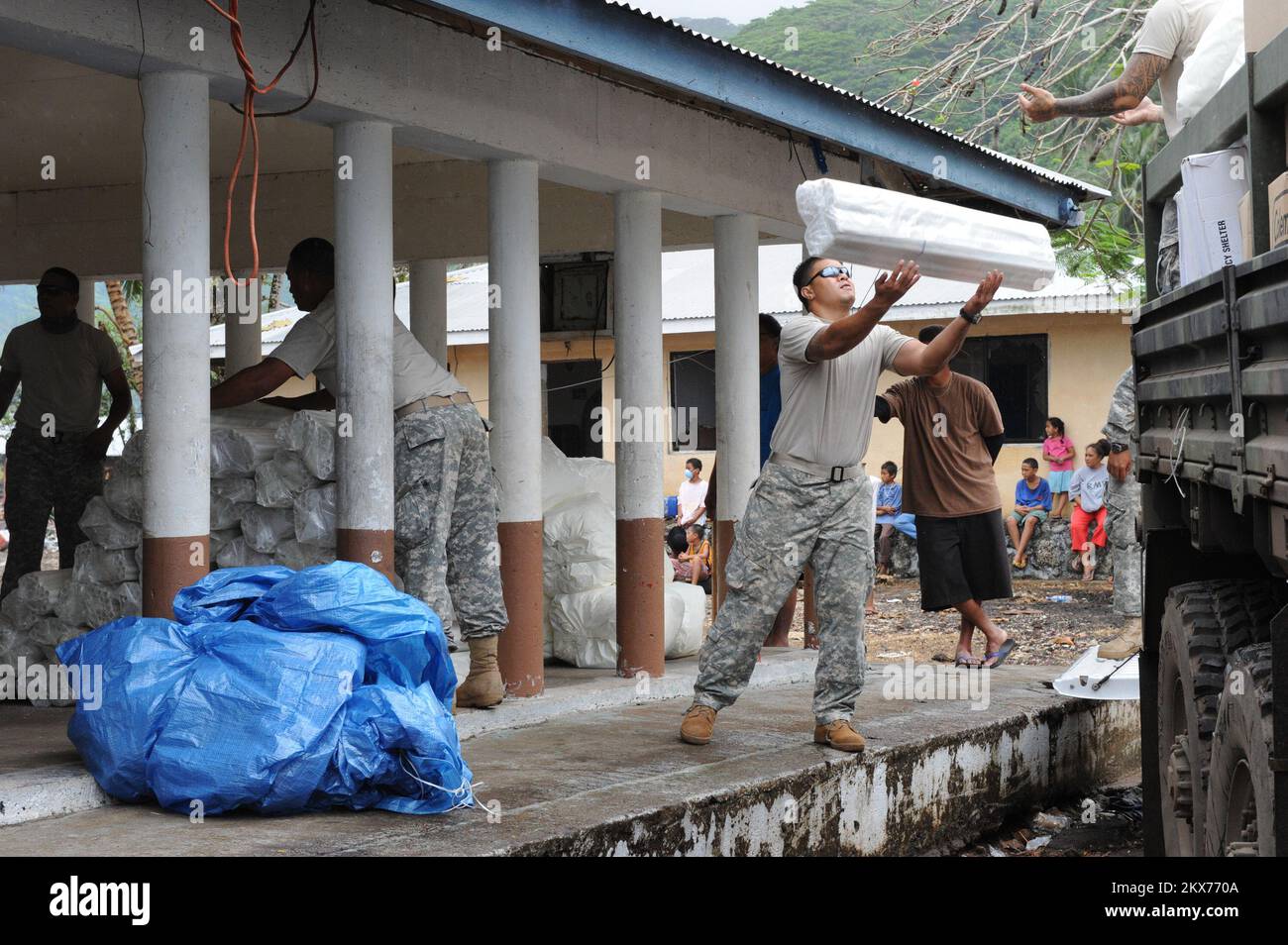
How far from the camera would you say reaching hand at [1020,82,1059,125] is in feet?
20.0

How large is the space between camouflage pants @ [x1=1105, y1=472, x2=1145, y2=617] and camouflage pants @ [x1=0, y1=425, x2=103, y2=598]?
5961 millimetres

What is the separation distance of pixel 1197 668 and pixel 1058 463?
13.9 meters

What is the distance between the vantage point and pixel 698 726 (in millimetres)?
6035

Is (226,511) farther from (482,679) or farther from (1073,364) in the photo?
(1073,364)

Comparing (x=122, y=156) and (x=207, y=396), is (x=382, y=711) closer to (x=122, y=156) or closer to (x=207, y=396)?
(x=207, y=396)

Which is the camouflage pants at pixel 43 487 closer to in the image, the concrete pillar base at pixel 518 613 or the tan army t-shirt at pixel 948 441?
the concrete pillar base at pixel 518 613

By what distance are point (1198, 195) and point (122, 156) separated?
6.13m

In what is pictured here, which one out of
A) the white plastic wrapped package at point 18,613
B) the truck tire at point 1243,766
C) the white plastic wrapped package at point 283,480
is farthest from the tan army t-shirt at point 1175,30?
the white plastic wrapped package at point 18,613

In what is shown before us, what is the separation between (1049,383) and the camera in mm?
18141

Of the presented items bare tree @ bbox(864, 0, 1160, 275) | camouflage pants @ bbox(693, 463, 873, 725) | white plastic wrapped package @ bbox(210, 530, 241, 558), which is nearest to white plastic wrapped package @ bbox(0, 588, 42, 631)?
white plastic wrapped package @ bbox(210, 530, 241, 558)

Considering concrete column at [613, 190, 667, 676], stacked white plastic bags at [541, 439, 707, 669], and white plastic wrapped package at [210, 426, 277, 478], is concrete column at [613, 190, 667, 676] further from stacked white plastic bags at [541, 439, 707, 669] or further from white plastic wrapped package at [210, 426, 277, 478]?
white plastic wrapped package at [210, 426, 277, 478]

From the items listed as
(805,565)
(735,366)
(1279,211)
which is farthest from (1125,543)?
(1279,211)

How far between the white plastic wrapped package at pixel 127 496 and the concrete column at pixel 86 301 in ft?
12.5

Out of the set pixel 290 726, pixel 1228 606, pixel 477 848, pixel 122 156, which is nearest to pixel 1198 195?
pixel 1228 606
